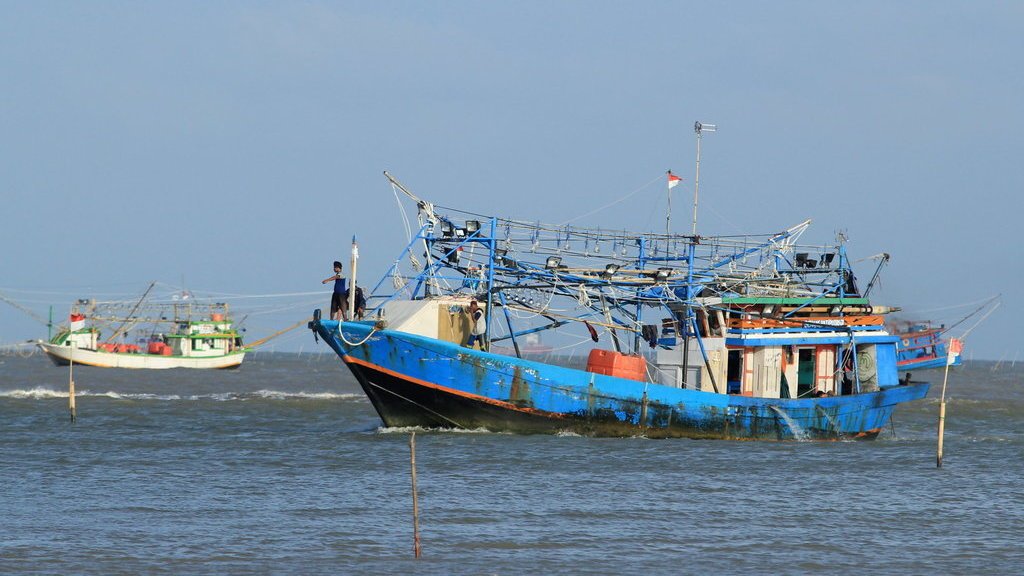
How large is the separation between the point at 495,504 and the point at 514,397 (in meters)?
7.73

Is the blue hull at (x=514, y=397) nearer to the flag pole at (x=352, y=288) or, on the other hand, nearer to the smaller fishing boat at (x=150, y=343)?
the flag pole at (x=352, y=288)

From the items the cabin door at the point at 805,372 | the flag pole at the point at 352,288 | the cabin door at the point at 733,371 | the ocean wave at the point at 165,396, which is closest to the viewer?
the flag pole at the point at 352,288

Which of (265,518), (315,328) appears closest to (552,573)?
(265,518)

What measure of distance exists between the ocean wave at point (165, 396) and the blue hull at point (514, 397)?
91.1 feet

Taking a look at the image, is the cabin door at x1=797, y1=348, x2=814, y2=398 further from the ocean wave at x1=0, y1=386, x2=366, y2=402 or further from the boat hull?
the boat hull

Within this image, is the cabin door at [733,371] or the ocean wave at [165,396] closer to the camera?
the cabin door at [733,371]

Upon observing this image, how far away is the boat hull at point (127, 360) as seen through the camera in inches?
3735

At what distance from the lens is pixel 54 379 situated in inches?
3113

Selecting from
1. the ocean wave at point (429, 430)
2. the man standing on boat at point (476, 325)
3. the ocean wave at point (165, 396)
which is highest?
the man standing on boat at point (476, 325)

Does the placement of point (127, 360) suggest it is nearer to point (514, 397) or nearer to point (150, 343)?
point (150, 343)

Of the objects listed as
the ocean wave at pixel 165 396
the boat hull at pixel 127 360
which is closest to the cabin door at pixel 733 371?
the ocean wave at pixel 165 396

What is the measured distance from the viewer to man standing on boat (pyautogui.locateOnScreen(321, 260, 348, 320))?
30.3 metres

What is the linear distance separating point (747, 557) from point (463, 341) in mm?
13908

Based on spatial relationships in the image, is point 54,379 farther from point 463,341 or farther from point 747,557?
point 747,557
